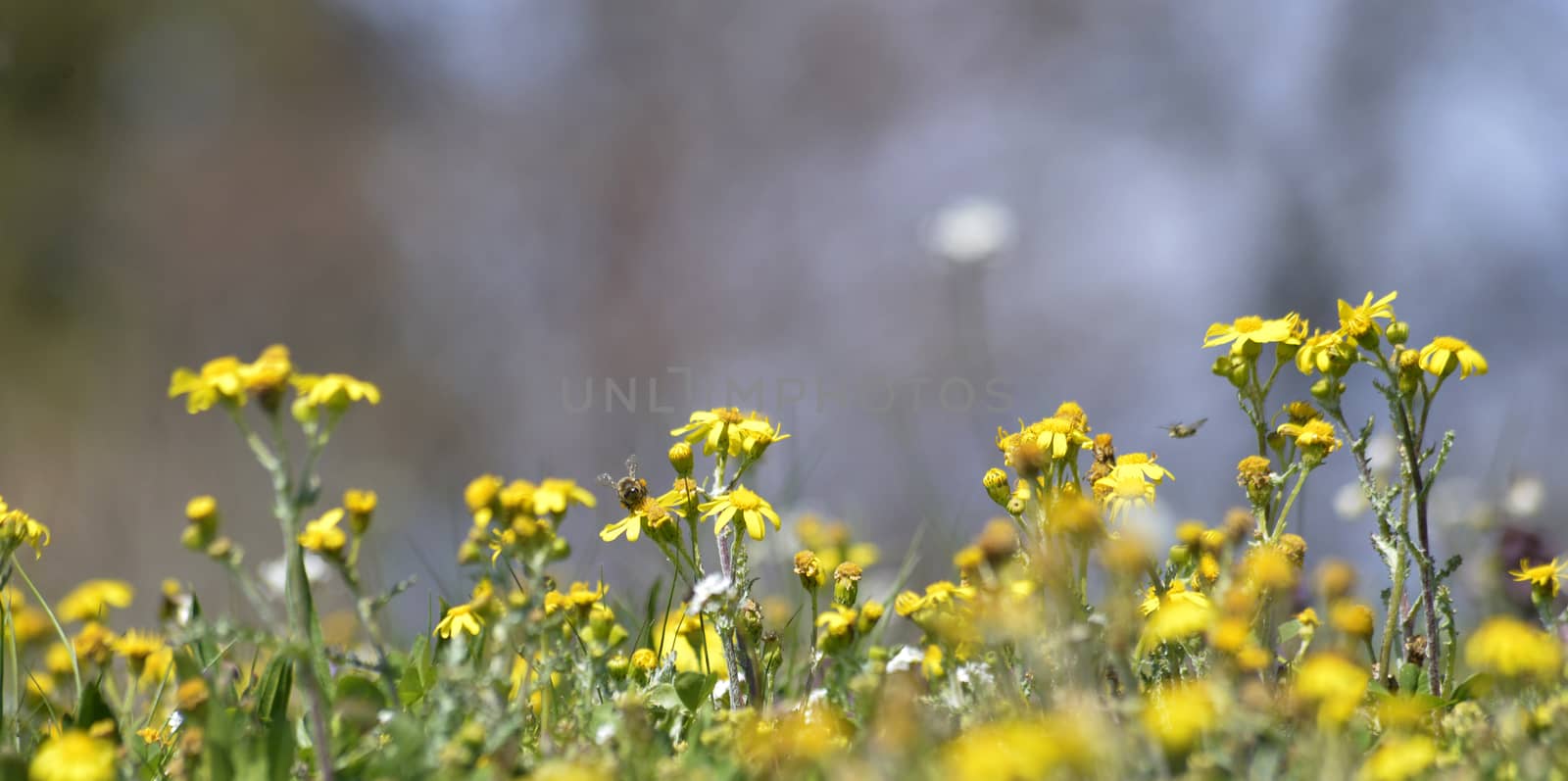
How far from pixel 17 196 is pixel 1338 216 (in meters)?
10.1

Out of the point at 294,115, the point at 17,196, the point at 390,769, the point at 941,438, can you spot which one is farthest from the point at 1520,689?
the point at 17,196

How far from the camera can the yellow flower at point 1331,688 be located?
45.4 inches

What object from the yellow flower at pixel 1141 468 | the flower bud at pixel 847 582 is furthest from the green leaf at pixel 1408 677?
the flower bud at pixel 847 582

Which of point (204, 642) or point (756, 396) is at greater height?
point (756, 396)

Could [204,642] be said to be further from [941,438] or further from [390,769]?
[941,438]

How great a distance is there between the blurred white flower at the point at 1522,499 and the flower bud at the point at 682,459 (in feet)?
6.98

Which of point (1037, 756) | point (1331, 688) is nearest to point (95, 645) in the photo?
point (1037, 756)

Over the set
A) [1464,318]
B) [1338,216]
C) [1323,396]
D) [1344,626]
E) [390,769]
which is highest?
[1338,216]

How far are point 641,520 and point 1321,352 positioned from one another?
49.8 inches

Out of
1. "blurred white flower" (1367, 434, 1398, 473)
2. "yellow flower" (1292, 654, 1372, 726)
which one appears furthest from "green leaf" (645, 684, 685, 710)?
"blurred white flower" (1367, 434, 1398, 473)

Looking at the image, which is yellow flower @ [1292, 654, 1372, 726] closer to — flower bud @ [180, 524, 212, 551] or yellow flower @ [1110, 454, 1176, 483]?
yellow flower @ [1110, 454, 1176, 483]

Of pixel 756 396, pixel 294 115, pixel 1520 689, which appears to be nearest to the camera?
pixel 1520 689

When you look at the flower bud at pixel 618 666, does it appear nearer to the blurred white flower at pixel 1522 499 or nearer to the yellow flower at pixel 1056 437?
the yellow flower at pixel 1056 437

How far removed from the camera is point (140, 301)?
909cm
